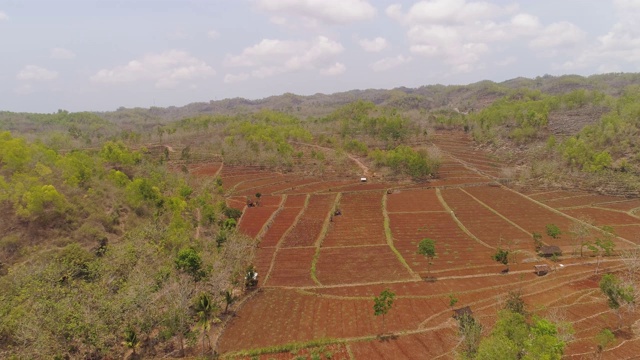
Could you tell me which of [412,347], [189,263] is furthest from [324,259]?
[412,347]

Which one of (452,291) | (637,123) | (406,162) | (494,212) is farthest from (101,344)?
(637,123)

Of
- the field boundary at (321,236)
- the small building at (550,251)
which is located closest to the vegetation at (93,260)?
the field boundary at (321,236)

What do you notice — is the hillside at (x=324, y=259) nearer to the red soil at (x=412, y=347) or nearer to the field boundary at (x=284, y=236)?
the red soil at (x=412, y=347)

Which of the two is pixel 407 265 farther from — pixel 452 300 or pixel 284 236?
pixel 284 236

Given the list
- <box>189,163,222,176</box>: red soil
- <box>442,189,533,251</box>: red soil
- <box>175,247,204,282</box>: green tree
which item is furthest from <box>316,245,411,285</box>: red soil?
<box>189,163,222,176</box>: red soil

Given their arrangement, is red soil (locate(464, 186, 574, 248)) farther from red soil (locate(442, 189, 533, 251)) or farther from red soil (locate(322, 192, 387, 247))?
red soil (locate(322, 192, 387, 247))
